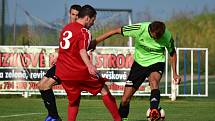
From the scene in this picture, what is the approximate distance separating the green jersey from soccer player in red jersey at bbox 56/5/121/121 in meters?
2.06

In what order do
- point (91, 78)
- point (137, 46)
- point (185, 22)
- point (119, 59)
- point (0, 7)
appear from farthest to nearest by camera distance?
point (185, 22) < point (0, 7) < point (119, 59) < point (137, 46) < point (91, 78)

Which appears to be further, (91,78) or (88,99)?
(88,99)

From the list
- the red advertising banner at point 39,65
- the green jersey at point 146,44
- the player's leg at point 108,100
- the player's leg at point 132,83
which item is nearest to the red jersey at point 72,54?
the player's leg at point 108,100

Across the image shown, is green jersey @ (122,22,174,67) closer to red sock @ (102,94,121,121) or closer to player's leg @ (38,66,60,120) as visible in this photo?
player's leg @ (38,66,60,120)

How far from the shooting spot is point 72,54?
11.5m

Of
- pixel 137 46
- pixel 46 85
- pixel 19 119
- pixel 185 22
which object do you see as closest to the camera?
pixel 46 85

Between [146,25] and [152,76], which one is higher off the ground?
[146,25]

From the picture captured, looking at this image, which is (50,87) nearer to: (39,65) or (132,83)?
(132,83)

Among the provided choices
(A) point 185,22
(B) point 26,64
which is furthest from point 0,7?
(A) point 185,22

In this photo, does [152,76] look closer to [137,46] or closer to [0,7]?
[137,46]

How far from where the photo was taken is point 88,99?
2225cm

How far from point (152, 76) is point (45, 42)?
1224cm

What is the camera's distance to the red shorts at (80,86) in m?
11.6

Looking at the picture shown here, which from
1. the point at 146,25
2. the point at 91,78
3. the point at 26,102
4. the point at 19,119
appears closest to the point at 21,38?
the point at 26,102
